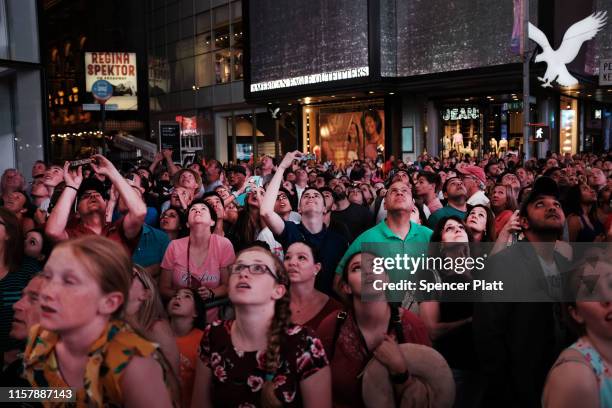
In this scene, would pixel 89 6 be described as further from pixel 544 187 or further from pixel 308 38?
pixel 544 187

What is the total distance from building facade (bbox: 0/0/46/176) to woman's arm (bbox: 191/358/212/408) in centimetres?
1413

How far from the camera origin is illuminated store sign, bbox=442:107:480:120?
29.9 m

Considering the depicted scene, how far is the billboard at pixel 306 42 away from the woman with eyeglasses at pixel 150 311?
24.9m

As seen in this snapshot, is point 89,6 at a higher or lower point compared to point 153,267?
higher

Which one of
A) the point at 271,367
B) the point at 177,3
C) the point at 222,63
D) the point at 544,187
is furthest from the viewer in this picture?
the point at 177,3

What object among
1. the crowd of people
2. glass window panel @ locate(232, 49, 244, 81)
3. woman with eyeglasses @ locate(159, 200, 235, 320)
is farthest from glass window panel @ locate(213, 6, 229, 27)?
woman with eyeglasses @ locate(159, 200, 235, 320)

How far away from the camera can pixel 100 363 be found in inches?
88.4

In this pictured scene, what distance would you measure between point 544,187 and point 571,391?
282cm

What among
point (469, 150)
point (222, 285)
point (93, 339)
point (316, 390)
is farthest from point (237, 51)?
point (93, 339)

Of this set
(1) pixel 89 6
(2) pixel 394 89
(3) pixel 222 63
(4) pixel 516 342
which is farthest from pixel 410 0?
(1) pixel 89 6

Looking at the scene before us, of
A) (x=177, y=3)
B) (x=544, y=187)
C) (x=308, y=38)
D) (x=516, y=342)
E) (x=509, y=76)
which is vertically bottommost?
(x=516, y=342)

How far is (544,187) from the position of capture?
4.83 meters

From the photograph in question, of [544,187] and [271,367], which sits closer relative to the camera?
[271,367]

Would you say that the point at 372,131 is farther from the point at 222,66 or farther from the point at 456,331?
the point at 456,331
